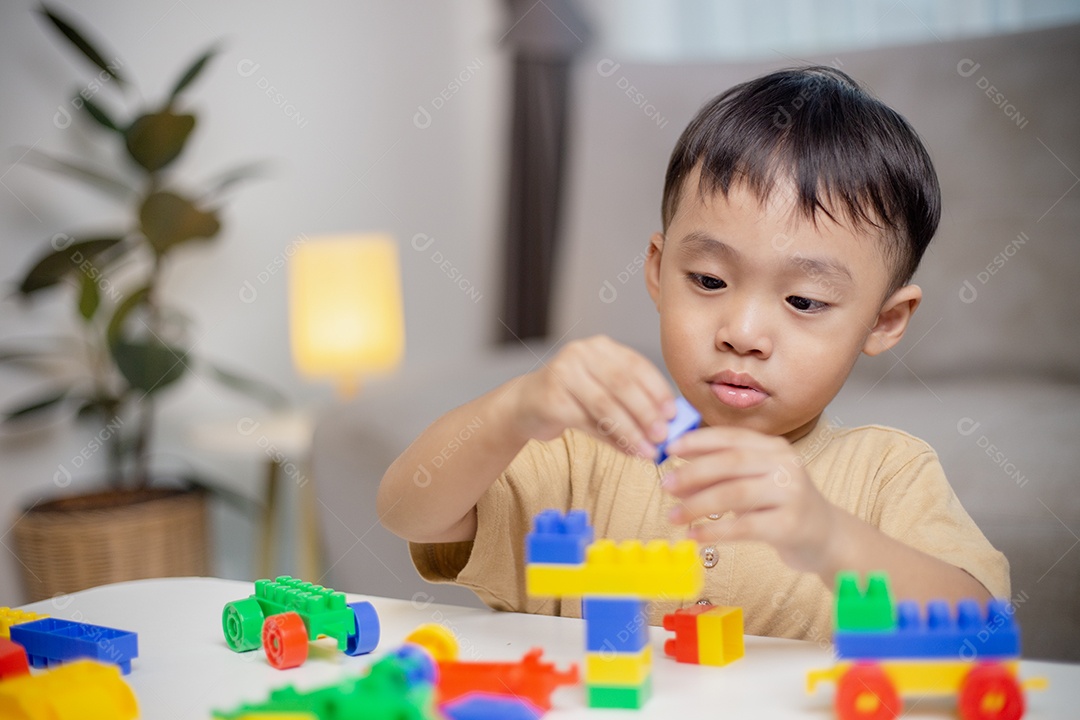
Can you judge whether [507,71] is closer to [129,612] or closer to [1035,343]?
[1035,343]

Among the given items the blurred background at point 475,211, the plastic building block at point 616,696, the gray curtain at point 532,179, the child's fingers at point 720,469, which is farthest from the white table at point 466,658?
the gray curtain at point 532,179

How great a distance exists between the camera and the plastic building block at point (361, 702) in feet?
1.45

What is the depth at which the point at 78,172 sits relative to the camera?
81.4 inches

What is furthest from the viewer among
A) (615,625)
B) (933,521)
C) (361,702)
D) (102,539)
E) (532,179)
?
(532,179)

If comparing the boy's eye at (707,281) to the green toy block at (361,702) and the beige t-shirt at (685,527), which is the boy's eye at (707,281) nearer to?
the beige t-shirt at (685,527)

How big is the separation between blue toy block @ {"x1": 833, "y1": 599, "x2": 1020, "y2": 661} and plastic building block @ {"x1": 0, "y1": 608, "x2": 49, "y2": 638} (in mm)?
544

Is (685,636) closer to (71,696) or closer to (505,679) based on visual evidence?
(505,679)

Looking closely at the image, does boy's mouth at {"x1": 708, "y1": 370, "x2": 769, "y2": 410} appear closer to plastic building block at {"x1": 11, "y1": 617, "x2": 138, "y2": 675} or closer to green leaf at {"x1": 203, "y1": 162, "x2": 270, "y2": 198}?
plastic building block at {"x1": 11, "y1": 617, "x2": 138, "y2": 675}

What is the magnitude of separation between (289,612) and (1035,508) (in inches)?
42.5

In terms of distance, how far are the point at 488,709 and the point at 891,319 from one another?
0.62 metres

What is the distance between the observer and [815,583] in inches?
35.6

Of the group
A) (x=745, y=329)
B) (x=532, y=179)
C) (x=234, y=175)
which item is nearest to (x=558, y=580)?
(x=745, y=329)

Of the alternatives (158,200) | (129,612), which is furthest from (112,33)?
(129,612)

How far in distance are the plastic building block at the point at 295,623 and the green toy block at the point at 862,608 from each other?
295 mm
